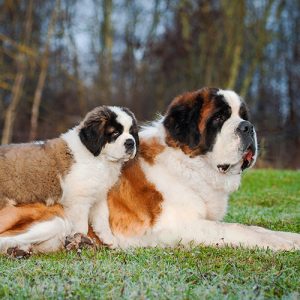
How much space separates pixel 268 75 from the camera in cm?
2628

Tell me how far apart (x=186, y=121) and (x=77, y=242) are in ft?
4.25

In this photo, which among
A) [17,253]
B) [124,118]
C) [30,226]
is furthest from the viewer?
[124,118]

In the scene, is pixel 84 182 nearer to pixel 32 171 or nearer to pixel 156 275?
pixel 32 171

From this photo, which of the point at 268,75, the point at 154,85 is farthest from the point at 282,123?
the point at 154,85

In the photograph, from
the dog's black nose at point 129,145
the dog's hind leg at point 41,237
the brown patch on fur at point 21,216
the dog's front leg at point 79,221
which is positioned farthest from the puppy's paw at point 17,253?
the dog's black nose at point 129,145

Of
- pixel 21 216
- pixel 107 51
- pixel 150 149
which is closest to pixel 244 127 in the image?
pixel 150 149

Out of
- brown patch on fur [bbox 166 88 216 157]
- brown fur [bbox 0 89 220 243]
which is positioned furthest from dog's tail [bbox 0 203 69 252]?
brown patch on fur [bbox 166 88 216 157]

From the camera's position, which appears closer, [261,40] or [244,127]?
[244,127]

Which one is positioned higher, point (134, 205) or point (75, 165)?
point (75, 165)

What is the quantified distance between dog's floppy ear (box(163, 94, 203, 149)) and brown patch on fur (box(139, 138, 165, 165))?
0.61 ft

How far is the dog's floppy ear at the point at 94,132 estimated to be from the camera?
468 cm

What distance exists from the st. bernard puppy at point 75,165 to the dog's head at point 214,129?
1.36 feet

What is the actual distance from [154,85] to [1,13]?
32.7 ft

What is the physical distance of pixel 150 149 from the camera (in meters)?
4.77
